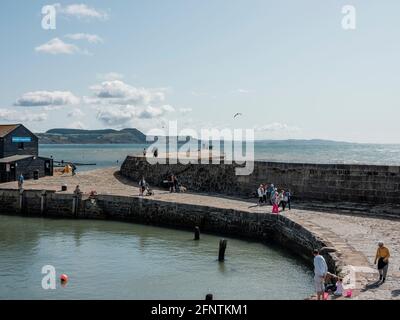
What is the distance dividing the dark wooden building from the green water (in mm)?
11173

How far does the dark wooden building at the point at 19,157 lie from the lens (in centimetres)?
3634

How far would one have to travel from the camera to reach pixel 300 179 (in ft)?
87.9

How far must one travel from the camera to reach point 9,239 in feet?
79.5

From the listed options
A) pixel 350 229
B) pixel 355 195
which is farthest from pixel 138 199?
pixel 350 229

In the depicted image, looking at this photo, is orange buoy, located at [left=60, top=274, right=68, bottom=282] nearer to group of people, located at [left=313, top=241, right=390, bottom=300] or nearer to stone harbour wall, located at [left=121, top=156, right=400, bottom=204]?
group of people, located at [left=313, top=241, right=390, bottom=300]

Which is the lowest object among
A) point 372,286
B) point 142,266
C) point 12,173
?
point 142,266

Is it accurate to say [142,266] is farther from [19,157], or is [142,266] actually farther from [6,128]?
[6,128]

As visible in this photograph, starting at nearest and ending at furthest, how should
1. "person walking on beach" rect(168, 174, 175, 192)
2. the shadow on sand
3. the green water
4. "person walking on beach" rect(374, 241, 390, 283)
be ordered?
1. the shadow on sand
2. "person walking on beach" rect(374, 241, 390, 283)
3. the green water
4. "person walking on beach" rect(168, 174, 175, 192)

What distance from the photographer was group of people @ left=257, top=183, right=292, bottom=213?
23.2m

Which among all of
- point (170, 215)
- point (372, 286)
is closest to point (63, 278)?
point (372, 286)

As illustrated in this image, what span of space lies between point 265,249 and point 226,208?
383 cm

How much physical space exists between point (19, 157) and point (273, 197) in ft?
68.5

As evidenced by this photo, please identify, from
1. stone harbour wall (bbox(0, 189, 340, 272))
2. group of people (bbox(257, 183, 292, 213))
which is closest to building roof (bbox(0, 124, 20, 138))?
stone harbour wall (bbox(0, 189, 340, 272))

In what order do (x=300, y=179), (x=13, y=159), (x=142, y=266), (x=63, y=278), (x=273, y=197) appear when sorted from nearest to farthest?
(x=63, y=278)
(x=142, y=266)
(x=273, y=197)
(x=300, y=179)
(x=13, y=159)
